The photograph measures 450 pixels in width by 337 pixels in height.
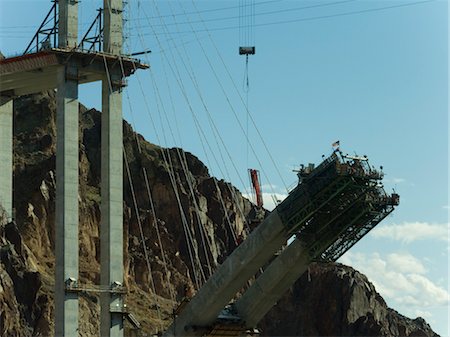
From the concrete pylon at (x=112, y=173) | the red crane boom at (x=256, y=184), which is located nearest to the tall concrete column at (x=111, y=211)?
the concrete pylon at (x=112, y=173)

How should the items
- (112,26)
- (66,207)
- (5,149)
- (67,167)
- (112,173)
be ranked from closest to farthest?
(66,207) → (67,167) → (112,26) → (112,173) → (5,149)

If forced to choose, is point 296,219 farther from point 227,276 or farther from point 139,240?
point 139,240

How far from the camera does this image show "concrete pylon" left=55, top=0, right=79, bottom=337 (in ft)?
304

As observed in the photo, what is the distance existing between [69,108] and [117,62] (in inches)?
176

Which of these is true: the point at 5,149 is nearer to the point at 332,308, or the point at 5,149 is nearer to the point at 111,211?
the point at 111,211

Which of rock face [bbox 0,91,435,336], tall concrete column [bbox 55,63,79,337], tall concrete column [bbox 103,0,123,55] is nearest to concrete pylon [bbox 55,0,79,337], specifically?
tall concrete column [bbox 55,63,79,337]

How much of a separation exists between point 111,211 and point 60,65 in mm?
9989

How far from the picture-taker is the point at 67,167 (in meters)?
94.2

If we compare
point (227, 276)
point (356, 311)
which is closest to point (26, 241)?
point (356, 311)

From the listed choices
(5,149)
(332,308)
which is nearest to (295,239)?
(5,149)

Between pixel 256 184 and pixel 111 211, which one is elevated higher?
pixel 256 184

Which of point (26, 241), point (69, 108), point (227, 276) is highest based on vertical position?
point (26, 241)

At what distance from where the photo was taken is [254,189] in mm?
175125

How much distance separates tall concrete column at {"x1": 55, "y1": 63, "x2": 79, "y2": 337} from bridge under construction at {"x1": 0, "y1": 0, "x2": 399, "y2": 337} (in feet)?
0.21
